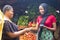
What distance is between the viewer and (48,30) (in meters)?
2.06

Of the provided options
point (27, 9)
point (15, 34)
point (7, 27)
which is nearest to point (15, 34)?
point (15, 34)

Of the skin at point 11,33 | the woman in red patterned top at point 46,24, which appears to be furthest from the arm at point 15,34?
the woman in red patterned top at point 46,24

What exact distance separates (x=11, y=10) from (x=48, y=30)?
474 mm

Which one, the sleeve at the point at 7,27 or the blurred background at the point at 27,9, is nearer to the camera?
the sleeve at the point at 7,27

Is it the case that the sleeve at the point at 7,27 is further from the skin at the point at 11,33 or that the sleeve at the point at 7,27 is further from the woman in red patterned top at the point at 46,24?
the woman in red patterned top at the point at 46,24

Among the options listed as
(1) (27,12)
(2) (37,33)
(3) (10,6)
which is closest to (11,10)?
(3) (10,6)

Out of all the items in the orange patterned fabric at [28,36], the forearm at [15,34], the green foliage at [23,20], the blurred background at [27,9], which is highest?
the blurred background at [27,9]

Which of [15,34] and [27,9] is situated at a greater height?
[27,9]

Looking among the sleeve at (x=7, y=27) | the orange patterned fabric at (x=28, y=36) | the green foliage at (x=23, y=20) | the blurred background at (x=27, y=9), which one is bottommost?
the orange patterned fabric at (x=28, y=36)

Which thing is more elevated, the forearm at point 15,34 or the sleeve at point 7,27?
the sleeve at point 7,27

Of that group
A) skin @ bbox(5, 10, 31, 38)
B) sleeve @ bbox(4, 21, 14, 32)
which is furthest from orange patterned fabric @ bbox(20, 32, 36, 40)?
sleeve @ bbox(4, 21, 14, 32)

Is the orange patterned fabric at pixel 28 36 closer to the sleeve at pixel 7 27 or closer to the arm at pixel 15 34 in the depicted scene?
the arm at pixel 15 34

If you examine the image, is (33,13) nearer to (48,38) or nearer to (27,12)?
(27,12)

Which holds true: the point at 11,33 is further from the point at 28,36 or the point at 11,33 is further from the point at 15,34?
the point at 28,36
